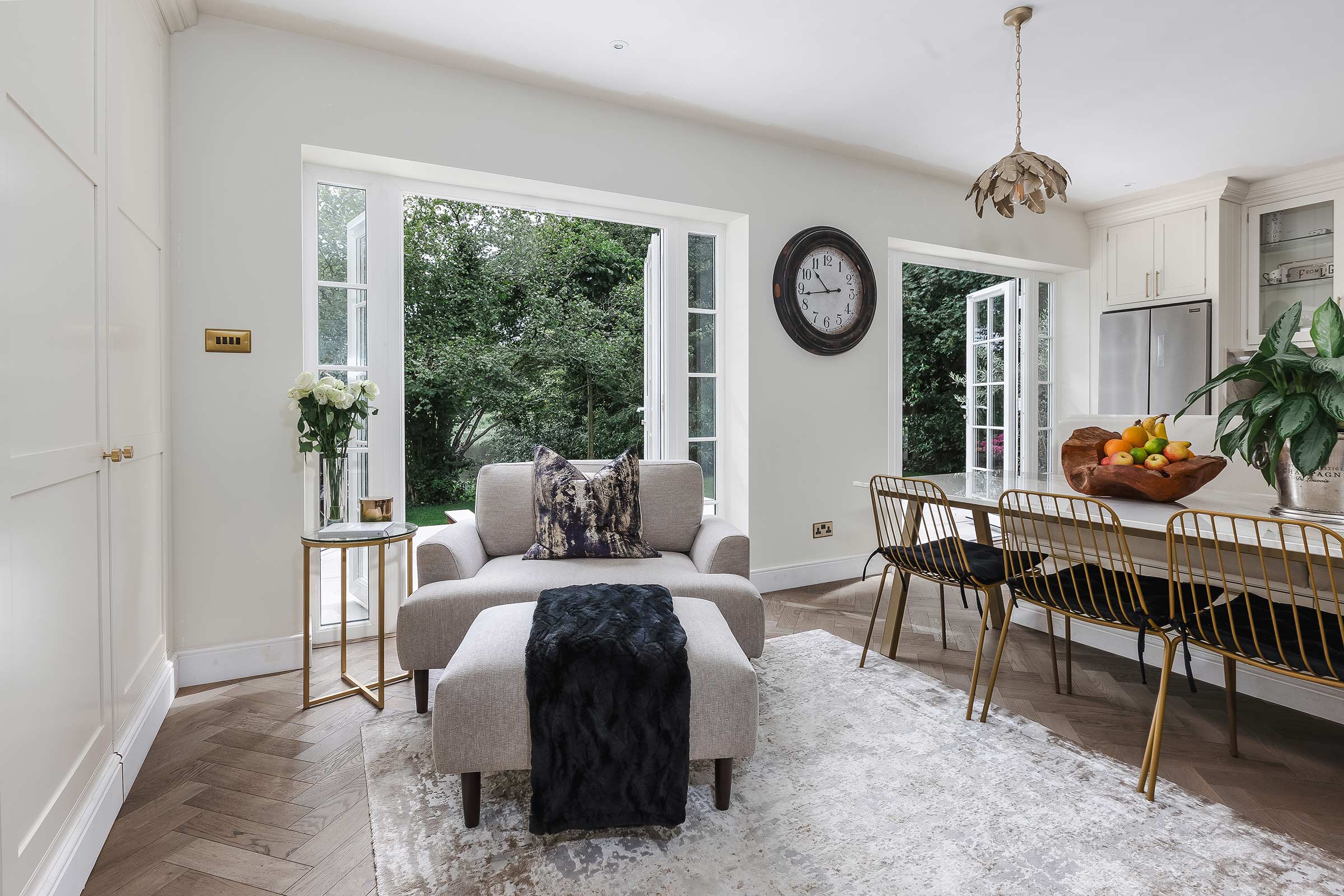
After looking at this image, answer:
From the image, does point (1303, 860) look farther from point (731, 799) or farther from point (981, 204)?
point (981, 204)

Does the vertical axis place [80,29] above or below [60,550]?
above

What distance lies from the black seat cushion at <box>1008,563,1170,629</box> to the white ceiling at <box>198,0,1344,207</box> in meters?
2.15

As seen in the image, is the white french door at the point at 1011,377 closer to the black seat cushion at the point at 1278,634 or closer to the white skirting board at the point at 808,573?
the white skirting board at the point at 808,573

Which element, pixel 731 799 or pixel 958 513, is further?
pixel 958 513

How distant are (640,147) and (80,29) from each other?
2335 mm

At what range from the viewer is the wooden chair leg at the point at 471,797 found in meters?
1.70

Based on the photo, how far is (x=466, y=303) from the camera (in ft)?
22.4

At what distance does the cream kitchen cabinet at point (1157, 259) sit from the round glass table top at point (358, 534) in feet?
16.9

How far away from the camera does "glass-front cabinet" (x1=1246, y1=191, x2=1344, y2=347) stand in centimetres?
426

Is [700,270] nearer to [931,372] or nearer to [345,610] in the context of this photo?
[345,610]

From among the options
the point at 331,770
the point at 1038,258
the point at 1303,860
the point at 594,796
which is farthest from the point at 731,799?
the point at 1038,258

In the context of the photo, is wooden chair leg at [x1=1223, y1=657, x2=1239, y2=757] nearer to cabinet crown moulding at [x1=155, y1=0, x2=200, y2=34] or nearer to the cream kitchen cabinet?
the cream kitchen cabinet

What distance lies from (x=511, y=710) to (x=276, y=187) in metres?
2.34

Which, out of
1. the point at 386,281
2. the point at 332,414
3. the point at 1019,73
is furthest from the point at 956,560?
the point at 386,281
